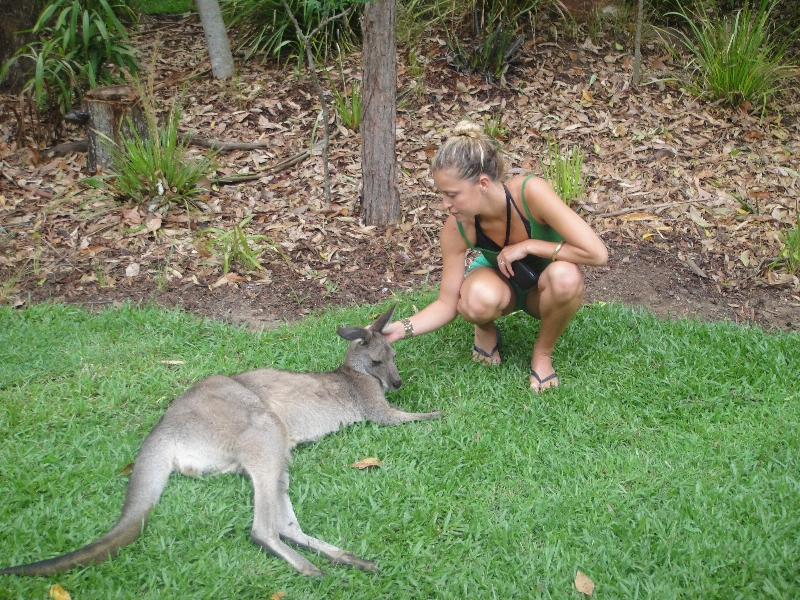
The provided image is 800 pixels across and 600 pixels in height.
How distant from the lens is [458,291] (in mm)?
4812

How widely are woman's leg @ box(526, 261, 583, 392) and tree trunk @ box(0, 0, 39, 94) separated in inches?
270

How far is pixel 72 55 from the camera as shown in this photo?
321 inches

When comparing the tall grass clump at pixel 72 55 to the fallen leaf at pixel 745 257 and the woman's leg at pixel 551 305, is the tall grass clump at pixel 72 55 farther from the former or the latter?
the fallen leaf at pixel 745 257

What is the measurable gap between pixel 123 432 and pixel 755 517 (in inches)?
130

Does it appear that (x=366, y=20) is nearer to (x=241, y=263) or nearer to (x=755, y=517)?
(x=241, y=263)

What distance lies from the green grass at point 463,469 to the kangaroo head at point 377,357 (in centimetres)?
25

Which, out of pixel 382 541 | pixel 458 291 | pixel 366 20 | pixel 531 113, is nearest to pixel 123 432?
pixel 382 541

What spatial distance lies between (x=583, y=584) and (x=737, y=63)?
21.7ft

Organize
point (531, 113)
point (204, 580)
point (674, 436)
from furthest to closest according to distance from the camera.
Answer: point (531, 113) → point (674, 436) → point (204, 580)

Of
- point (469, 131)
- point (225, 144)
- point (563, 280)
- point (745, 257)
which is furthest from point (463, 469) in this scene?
point (225, 144)

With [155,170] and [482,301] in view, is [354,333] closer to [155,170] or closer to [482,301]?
[482,301]

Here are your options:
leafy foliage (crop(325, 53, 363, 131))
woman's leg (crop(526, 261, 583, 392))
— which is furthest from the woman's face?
leafy foliage (crop(325, 53, 363, 131))

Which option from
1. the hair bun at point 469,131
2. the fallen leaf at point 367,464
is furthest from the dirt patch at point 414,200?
the hair bun at point 469,131

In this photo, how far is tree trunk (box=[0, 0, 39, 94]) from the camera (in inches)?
343
